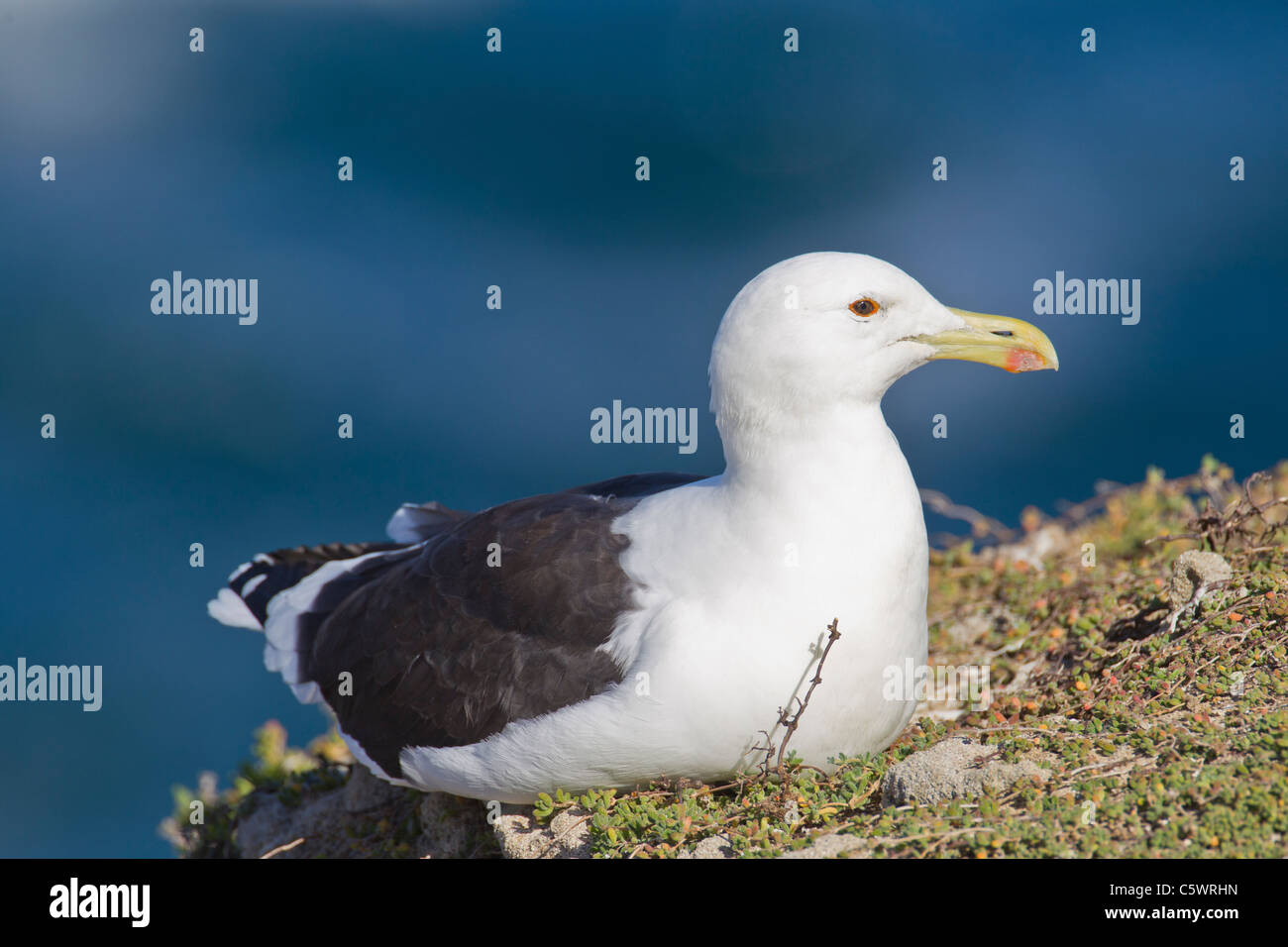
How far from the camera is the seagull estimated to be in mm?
4793

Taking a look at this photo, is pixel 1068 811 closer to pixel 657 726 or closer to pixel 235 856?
pixel 657 726

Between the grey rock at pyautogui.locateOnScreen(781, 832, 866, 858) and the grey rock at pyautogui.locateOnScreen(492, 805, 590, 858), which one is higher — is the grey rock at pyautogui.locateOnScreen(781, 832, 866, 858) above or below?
above

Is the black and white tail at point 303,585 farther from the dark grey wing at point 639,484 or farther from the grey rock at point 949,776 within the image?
the grey rock at point 949,776

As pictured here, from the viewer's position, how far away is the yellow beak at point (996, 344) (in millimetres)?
4992

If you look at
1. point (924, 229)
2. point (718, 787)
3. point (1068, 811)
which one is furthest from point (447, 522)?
point (924, 229)

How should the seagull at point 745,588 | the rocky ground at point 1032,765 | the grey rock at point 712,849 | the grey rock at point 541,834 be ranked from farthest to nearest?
1. the grey rock at point 541,834
2. the seagull at point 745,588
3. the grey rock at point 712,849
4. the rocky ground at point 1032,765

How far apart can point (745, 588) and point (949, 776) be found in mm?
1073

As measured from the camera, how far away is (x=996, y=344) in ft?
16.4

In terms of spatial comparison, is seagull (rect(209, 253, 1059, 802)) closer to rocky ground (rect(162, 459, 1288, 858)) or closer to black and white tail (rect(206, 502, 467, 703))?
rocky ground (rect(162, 459, 1288, 858))

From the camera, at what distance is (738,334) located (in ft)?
16.1

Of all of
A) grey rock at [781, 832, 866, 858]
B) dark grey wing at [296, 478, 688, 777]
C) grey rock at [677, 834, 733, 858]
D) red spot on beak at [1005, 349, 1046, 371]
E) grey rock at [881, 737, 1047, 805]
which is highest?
red spot on beak at [1005, 349, 1046, 371]

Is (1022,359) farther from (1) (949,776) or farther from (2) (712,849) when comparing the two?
(2) (712,849)

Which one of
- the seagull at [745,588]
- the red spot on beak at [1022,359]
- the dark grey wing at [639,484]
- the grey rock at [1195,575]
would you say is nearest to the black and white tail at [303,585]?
the dark grey wing at [639,484]

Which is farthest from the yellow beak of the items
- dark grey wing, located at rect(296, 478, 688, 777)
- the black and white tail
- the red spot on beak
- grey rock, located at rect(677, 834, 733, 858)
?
the black and white tail
